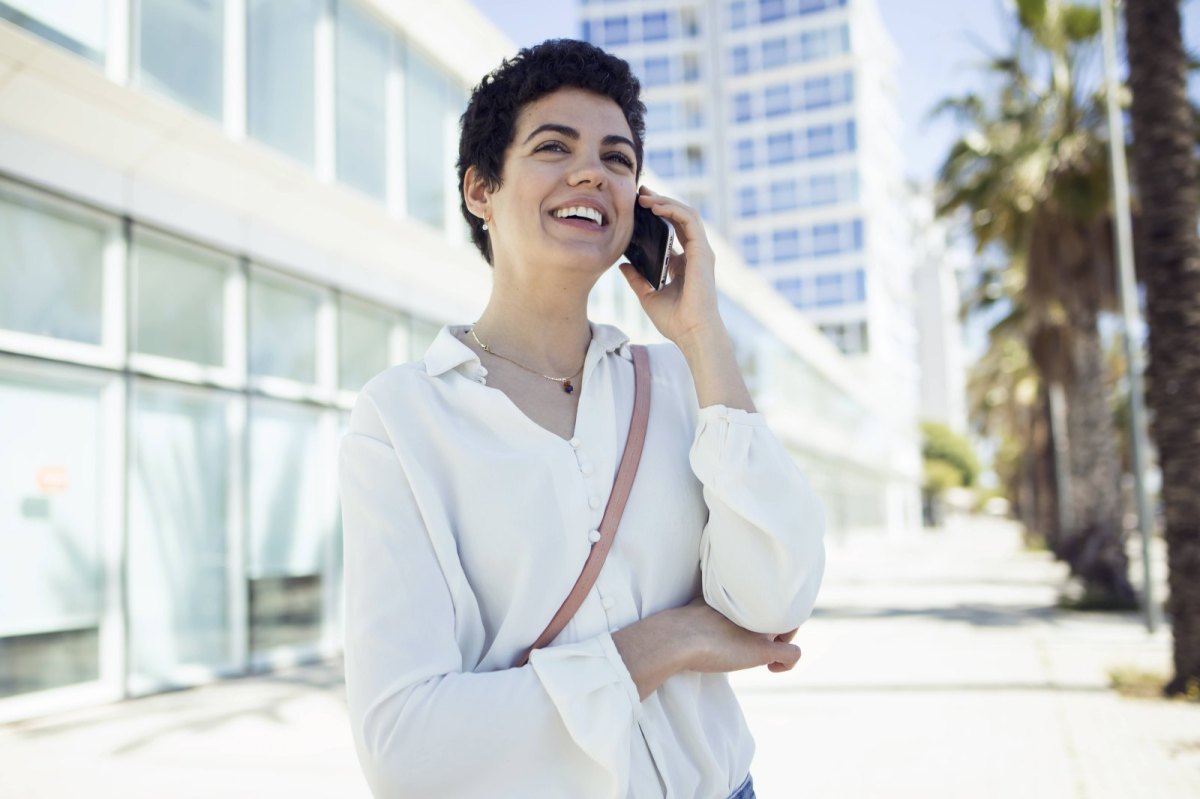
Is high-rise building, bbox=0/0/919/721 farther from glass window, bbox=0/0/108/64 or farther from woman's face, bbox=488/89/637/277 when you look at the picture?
woman's face, bbox=488/89/637/277

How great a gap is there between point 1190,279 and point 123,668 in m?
9.54

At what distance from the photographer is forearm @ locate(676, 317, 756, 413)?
5.18 ft

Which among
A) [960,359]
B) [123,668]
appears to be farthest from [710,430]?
[960,359]

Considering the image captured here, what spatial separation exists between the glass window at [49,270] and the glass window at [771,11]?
196 feet

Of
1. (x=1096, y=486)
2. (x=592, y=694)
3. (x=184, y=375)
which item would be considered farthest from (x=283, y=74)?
(x=1096, y=486)

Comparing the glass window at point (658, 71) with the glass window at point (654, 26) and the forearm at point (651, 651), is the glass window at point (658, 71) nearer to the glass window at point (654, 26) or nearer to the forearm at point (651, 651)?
the glass window at point (654, 26)

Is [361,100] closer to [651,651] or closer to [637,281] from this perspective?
[637,281]

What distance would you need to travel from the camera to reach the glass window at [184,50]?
8781mm

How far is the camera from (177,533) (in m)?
9.23

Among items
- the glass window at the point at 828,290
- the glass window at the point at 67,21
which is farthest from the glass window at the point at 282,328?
the glass window at the point at 828,290

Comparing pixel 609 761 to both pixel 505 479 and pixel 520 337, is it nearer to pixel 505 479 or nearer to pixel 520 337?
pixel 505 479

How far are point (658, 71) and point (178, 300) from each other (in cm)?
5949

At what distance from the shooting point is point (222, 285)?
10.1 meters

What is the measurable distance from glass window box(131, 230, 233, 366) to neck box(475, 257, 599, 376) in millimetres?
8282
